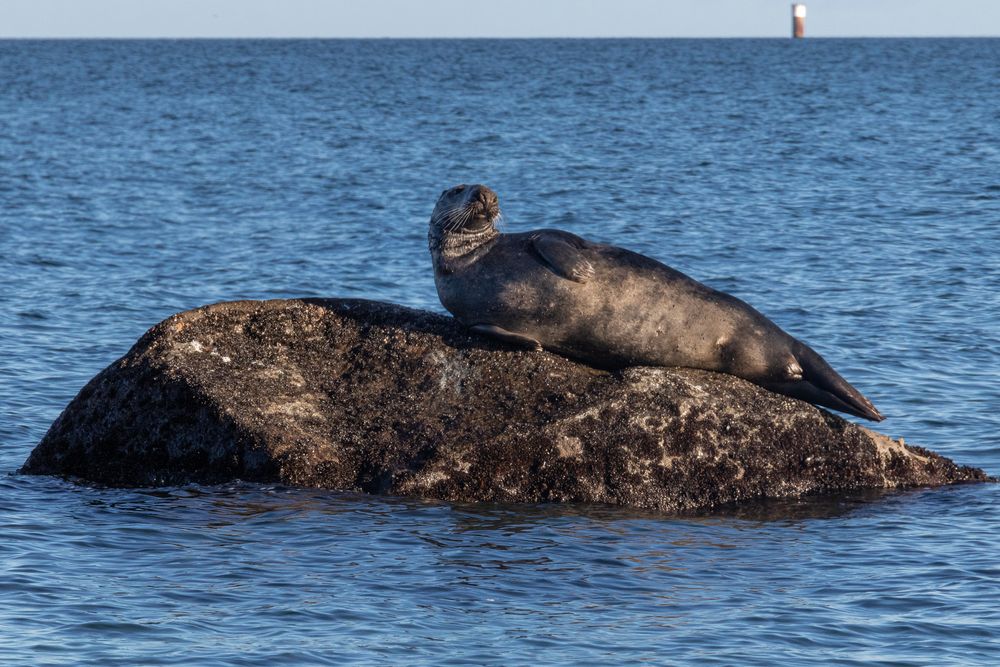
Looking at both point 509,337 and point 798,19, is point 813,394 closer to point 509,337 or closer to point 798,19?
point 509,337

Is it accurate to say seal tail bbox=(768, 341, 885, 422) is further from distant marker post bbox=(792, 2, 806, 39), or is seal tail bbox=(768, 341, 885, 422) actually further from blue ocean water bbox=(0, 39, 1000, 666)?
distant marker post bbox=(792, 2, 806, 39)

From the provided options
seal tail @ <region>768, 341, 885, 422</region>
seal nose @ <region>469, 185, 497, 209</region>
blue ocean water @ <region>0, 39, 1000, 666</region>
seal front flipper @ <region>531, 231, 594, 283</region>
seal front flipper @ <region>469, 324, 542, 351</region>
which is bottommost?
blue ocean water @ <region>0, 39, 1000, 666</region>

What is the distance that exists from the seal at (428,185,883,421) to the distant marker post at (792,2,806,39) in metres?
183

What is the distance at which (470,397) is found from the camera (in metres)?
10.8

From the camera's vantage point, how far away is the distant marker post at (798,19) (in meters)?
→ 188

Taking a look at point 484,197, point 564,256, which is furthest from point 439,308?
point 564,256

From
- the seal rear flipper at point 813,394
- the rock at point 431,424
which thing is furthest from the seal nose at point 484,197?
the seal rear flipper at point 813,394

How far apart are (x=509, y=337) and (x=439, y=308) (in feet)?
28.3

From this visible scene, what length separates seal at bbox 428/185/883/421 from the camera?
11188mm

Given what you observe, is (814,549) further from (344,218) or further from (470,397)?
(344,218)

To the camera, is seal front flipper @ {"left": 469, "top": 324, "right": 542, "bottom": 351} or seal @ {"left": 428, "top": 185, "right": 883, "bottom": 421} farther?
seal @ {"left": 428, "top": 185, "right": 883, "bottom": 421}

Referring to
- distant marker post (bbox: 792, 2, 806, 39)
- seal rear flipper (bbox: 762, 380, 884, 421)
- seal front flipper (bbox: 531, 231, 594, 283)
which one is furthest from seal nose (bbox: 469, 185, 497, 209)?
distant marker post (bbox: 792, 2, 806, 39)

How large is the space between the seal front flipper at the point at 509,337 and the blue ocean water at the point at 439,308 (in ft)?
4.16

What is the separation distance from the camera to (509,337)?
431 inches
